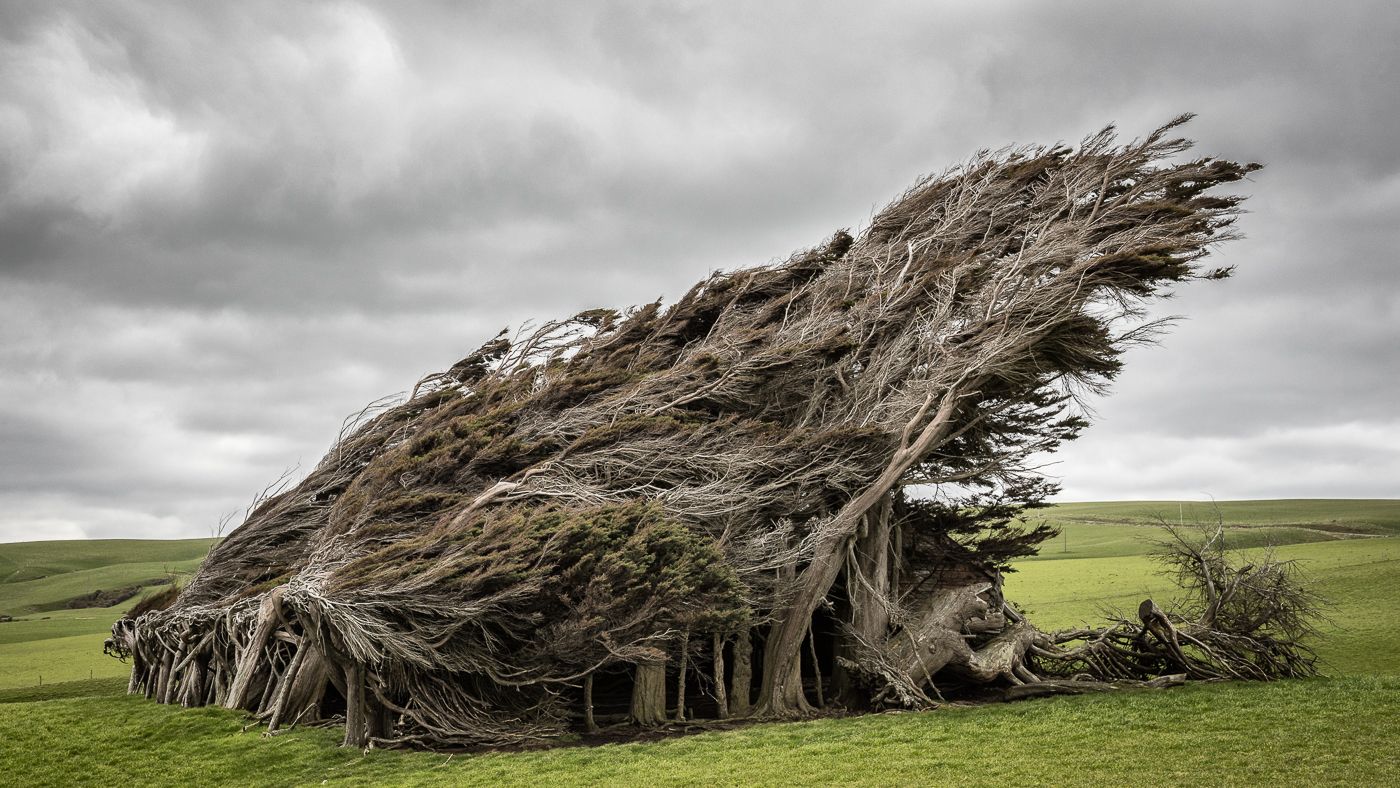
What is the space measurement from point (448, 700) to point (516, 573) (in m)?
2.71

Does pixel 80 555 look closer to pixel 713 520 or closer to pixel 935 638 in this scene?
pixel 713 520

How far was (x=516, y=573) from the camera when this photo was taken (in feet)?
44.6

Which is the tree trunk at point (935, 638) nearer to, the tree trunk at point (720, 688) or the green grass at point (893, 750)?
the green grass at point (893, 750)

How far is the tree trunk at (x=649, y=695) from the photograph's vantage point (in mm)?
16016

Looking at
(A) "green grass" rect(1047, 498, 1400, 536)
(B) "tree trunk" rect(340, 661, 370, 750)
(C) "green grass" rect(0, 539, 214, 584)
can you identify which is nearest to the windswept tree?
(B) "tree trunk" rect(340, 661, 370, 750)

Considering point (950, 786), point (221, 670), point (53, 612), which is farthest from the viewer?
point (53, 612)

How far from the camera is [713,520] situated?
16828 mm

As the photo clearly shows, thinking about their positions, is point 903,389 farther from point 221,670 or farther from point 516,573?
point 221,670

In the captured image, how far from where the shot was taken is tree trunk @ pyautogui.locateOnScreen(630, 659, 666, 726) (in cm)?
1602

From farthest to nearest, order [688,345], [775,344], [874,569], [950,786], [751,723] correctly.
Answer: [688,345]
[775,344]
[874,569]
[751,723]
[950,786]

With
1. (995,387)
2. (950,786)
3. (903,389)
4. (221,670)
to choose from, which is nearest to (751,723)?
(950,786)

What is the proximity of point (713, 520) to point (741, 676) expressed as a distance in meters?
3.02

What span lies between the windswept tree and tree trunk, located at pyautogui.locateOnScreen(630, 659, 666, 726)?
0.05 meters

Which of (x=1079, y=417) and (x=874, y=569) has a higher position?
(x=1079, y=417)
